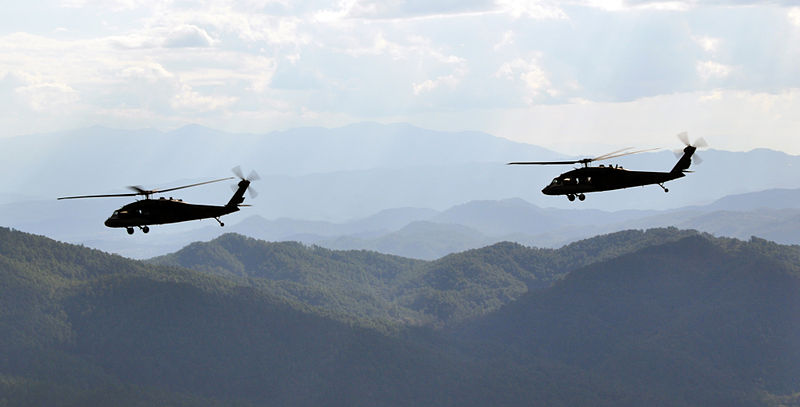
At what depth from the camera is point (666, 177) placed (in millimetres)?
80125

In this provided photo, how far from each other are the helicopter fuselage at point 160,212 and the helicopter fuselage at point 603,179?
3401 centimetres

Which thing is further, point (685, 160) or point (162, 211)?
point (685, 160)

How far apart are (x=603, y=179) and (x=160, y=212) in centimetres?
4526

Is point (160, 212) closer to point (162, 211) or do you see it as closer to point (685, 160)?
point (162, 211)

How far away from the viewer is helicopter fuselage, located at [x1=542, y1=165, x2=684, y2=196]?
271 ft

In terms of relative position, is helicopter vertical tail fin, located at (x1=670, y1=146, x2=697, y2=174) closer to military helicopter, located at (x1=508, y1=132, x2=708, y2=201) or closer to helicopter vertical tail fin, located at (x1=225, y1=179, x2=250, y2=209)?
military helicopter, located at (x1=508, y1=132, x2=708, y2=201)

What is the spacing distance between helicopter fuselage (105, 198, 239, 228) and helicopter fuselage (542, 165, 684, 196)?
34.0m

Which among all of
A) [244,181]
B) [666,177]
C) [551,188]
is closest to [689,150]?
[666,177]

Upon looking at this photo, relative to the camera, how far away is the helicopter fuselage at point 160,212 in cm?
8375

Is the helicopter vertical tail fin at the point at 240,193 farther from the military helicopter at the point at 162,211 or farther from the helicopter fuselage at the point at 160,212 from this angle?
the helicopter fuselage at the point at 160,212

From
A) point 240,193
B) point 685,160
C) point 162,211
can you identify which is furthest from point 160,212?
point 685,160

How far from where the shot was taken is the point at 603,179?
83750 mm

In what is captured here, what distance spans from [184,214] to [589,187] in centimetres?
4080

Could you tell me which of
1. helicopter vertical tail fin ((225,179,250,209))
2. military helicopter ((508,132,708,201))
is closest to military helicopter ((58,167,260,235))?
helicopter vertical tail fin ((225,179,250,209))
